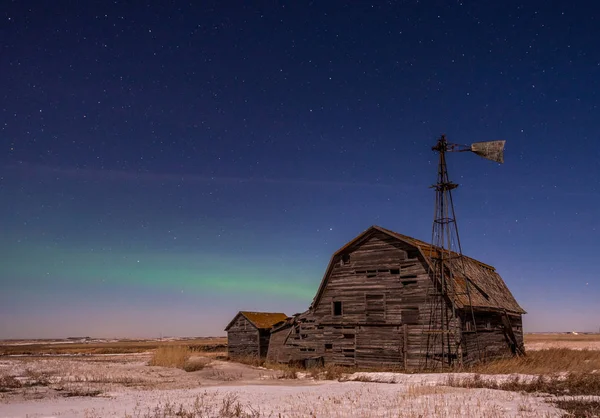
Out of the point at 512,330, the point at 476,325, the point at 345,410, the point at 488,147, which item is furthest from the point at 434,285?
the point at 345,410

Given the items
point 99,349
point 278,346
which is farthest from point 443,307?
point 99,349

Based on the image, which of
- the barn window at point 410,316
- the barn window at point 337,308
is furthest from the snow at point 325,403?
the barn window at point 337,308

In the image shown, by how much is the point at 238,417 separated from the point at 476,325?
62.4 feet

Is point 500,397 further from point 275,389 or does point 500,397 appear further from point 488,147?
point 488,147

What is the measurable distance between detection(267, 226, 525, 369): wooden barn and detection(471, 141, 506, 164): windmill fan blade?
5536 mm

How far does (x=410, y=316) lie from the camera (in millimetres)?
26172

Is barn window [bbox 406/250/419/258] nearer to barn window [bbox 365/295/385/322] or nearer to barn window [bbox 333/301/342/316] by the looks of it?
barn window [bbox 365/295/385/322]

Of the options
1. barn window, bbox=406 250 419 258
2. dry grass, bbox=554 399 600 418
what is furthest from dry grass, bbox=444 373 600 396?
barn window, bbox=406 250 419 258

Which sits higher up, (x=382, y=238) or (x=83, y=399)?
(x=382, y=238)

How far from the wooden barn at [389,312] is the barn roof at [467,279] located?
0.06m

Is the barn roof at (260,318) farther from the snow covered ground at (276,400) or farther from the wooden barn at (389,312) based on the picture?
the snow covered ground at (276,400)

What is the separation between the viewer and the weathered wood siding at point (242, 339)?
4075cm

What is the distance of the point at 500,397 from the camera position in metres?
14.3

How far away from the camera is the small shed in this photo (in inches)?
1598
